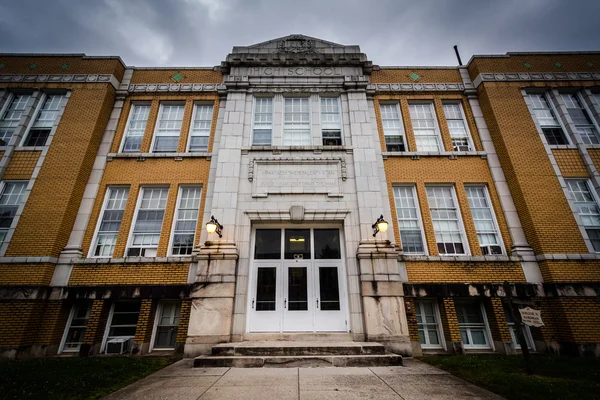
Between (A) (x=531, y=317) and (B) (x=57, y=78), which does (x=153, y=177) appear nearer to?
(B) (x=57, y=78)

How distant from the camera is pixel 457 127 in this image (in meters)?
12.1

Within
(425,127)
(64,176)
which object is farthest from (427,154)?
(64,176)

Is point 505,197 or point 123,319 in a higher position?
point 505,197

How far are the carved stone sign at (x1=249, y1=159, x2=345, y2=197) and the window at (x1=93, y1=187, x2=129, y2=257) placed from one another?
5.53 metres

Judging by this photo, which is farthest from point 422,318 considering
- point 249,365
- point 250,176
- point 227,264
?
point 250,176

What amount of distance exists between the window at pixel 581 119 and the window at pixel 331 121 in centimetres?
1040

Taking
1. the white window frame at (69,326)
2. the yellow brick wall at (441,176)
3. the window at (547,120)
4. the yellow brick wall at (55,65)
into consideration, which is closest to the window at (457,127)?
the yellow brick wall at (441,176)

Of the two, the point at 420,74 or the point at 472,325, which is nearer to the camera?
the point at 472,325

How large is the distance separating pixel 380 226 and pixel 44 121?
15.1m

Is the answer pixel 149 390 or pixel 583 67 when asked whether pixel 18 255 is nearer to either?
pixel 149 390

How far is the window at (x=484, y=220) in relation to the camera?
9.96 meters

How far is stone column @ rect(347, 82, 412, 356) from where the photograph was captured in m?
8.00

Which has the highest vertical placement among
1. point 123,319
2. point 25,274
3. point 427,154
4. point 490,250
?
point 427,154

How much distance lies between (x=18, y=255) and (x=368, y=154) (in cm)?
1338
